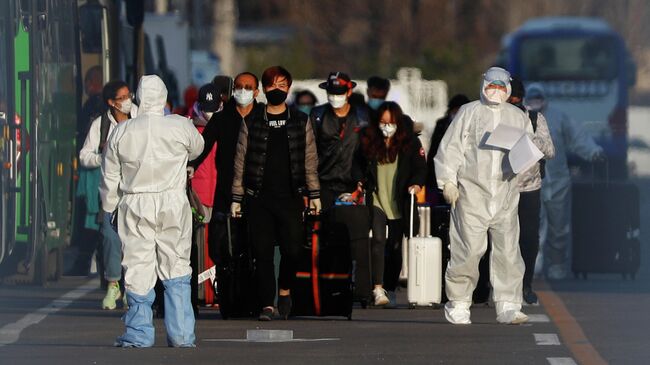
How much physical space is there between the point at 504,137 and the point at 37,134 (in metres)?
5.18

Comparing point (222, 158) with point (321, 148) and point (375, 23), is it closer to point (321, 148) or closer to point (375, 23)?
point (321, 148)

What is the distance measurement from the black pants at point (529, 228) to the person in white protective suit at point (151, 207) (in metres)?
4.07

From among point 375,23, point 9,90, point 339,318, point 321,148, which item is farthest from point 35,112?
point 375,23

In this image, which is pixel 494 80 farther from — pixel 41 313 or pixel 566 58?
pixel 566 58

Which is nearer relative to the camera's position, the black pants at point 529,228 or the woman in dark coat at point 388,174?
the woman in dark coat at point 388,174

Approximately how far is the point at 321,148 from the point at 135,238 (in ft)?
11.4

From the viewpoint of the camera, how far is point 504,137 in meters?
13.9

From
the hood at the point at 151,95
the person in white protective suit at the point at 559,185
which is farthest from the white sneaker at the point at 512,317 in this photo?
the person in white protective suit at the point at 559,185

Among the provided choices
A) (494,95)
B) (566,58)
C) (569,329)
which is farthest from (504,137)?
(566,58)

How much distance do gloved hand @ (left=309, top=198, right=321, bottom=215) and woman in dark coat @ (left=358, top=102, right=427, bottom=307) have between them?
1322mm

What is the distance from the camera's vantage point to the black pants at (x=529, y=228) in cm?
1587

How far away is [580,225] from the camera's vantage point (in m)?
18.6

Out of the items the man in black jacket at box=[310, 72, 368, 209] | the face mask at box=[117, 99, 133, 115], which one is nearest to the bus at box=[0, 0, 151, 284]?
the face mask at box=[117, 99, 133, 115]

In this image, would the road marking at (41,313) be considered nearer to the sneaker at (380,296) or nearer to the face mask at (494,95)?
the sneaker at (380,296)
